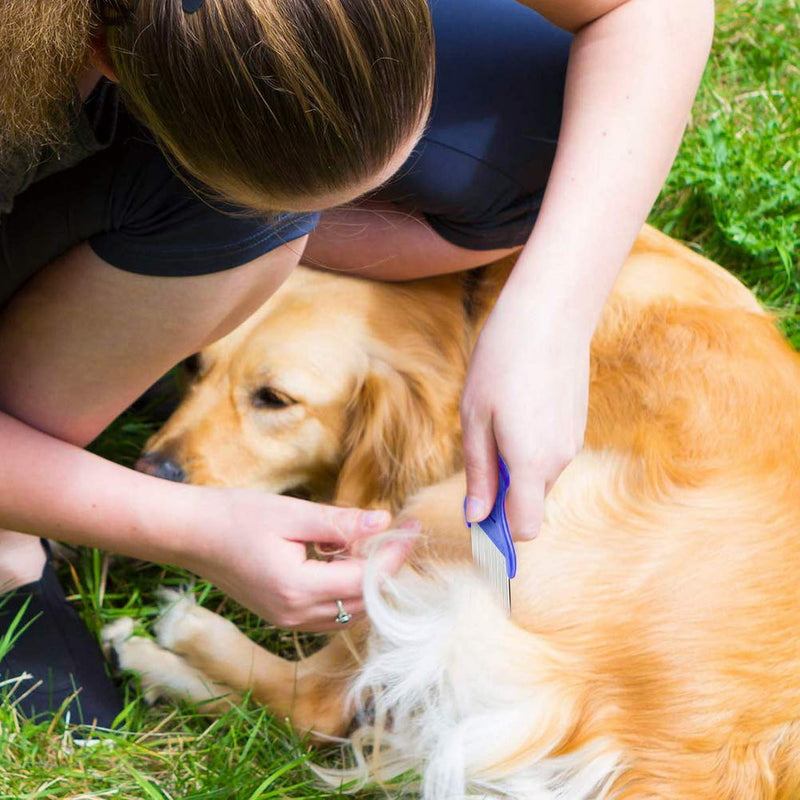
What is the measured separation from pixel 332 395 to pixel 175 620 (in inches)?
19.3

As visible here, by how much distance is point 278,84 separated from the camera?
2.92 ft

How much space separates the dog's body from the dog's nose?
221mm

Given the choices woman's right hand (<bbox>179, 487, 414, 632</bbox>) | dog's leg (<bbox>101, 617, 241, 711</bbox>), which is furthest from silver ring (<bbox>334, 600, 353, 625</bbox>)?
dog's leg (<bbox>101, 617, 241, 711</bbox>)

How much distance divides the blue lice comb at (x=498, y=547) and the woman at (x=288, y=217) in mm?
21

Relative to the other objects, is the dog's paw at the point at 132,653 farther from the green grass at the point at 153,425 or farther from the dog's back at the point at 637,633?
the dog's back at the point at 637,633

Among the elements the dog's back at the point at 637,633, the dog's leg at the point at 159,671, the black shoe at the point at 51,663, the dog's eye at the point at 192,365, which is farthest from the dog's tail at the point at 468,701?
the dog's eye at the point at 192,365

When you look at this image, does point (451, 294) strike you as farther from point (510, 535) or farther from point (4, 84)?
point (4, 84)

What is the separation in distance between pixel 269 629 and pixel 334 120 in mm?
1139

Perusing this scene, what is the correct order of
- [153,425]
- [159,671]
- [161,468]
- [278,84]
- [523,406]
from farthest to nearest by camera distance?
[153,425] < [161,468] < [159,671] < [523,406] < [278,84]

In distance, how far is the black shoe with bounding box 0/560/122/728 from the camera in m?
1.57

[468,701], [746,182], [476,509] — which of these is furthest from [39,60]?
[746,182]

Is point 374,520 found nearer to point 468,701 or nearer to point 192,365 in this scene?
point 468,701

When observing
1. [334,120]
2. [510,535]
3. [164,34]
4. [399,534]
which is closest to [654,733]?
[510,535]

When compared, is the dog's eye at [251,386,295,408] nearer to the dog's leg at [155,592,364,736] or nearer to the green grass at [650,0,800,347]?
the dog's leg at [155,592,364,736]
